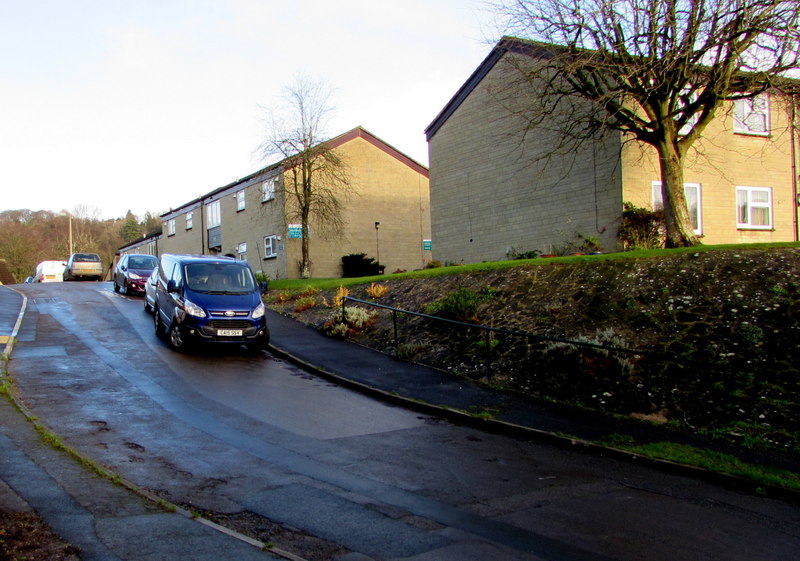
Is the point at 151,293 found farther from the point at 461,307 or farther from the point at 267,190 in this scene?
the point at 267,190

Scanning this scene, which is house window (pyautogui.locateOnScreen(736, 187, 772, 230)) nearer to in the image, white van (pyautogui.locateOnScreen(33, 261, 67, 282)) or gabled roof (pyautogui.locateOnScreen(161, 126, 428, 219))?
gabled roof (pyautogui.locateOnScreen(161, 126, 428, 219))

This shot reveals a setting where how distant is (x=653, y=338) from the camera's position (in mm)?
11562

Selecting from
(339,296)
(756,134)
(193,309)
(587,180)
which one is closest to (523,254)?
(587,180)

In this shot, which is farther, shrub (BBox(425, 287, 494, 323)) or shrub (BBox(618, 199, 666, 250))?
shrub (BBox(618, 199, 666, 250))

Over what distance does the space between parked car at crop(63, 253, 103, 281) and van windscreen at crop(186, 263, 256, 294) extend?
2595 centimetres

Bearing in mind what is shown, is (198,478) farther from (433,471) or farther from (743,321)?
(743,321)

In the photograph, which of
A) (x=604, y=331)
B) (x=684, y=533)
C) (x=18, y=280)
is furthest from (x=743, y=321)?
→ (x=18, y=280)

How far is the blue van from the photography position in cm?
1427

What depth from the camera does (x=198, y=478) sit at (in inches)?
260

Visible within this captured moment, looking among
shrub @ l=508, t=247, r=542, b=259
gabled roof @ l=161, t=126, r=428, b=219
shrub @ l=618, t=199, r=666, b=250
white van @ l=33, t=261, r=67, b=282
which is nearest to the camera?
shrub @ l=618, t=199, r=666, b=250

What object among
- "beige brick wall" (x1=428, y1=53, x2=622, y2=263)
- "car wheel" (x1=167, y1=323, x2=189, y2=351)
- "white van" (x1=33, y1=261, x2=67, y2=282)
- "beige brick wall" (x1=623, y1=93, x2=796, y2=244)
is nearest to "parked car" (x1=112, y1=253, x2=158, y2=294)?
"car wheel" (x1=167, y1=323, x2=189, y2=351)

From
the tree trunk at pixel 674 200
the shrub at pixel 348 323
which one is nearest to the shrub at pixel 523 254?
the tree trunk at pixel 674 200

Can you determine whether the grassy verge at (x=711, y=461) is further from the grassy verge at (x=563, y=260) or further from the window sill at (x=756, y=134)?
the window sill at (x=756, y=134)

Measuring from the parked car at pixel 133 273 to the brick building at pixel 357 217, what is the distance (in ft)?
26.8
